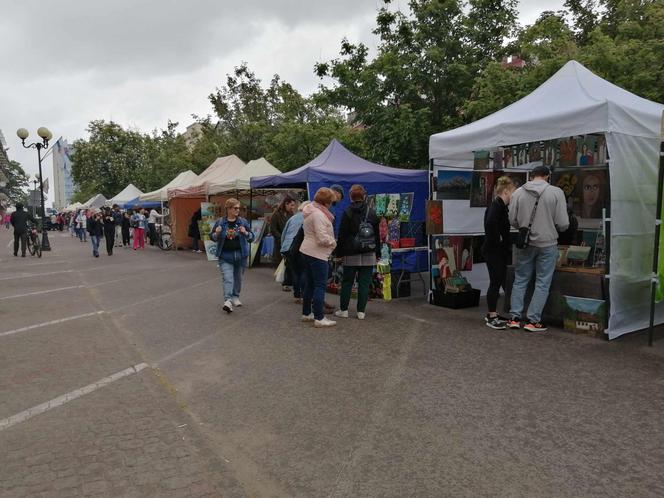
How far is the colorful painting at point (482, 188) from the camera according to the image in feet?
28.6

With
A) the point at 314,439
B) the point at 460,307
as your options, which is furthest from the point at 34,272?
the point at 314,439

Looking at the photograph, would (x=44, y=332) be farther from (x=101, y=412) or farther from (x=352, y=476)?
(x=352, y=476)

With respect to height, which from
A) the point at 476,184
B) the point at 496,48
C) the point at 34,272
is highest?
the point at 496,48

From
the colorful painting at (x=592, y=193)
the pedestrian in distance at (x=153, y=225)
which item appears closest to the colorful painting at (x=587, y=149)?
the colorful painting at (x=592, y=193)

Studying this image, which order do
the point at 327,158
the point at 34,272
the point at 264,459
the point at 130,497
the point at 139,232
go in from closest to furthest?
the point at 130,497 → the point at 264,459 → the point at 327,158 → the point at 34,272 → the point at 139,232

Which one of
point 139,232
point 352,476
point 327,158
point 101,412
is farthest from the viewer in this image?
point 139,232

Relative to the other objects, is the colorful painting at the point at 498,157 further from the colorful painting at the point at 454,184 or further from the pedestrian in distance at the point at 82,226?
the pedestrian in distance at the point at 82,226

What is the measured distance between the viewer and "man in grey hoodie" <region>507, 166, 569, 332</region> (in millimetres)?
6250

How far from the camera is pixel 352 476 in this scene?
308 centimetres

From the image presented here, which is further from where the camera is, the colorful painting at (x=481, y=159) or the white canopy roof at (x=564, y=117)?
the colorful painting at (x=481, y=159)

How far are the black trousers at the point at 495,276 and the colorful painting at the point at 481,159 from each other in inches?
73.9

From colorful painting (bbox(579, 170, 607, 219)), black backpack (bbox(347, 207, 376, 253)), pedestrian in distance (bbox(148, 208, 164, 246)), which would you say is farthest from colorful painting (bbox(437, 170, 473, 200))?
pedestrian in distance (bbox(148, 208, 164, 246))

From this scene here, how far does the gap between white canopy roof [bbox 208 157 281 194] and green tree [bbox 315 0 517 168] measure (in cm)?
346

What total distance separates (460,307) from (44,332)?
5.85 meters
